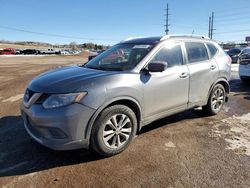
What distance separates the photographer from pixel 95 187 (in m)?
3.11

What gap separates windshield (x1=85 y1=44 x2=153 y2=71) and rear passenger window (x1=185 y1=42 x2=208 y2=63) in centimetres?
94

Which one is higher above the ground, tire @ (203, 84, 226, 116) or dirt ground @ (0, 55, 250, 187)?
tire @ (203, 84, 226, 116)

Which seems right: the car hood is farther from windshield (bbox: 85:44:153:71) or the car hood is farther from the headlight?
windshield (bbox: 85:44:153:71)

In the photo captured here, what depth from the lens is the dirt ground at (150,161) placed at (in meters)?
3.25

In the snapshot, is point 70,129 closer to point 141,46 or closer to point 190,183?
point 190,183

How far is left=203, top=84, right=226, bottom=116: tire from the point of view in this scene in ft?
18.5

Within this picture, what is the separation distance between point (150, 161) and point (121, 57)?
1975mm

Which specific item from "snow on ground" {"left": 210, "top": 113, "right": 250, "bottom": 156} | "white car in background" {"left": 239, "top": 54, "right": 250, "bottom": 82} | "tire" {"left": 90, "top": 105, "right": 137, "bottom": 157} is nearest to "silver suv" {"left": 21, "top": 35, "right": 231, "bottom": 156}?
"tire" {"left": 90, "top": 105, "right": 137, "bottom": 157}

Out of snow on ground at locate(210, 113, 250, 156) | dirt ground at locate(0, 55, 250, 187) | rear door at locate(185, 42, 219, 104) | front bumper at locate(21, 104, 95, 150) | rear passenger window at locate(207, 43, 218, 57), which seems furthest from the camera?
rear passenger window at locate(207, 43, 218, 57)

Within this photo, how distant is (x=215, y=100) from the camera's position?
5.80 metres

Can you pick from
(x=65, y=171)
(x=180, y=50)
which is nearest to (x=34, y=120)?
(x=65, y=171)

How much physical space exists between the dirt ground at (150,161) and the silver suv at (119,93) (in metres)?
0.31

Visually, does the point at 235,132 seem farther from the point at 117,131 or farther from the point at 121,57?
the point at 121,57

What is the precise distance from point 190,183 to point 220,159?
0.85 metres
